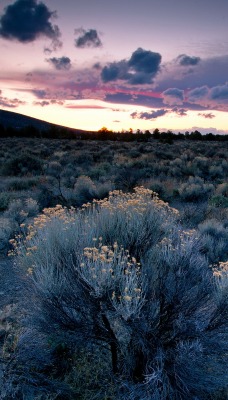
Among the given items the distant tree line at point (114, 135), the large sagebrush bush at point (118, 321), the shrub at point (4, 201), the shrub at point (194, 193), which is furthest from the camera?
the distant tree line at point (114, 135)

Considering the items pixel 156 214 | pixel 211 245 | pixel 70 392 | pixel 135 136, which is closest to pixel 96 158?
pixel 211 245

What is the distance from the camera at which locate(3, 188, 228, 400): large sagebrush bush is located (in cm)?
341

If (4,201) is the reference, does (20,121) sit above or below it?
above

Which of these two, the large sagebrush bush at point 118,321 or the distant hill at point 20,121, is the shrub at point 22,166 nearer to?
the large sagebrush bush at point 118,321

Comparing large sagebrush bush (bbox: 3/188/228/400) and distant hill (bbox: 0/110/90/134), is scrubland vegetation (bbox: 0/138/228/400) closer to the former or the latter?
large sagebrush bush (bbox: 3/188/228/400)

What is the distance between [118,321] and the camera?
3.89 meters

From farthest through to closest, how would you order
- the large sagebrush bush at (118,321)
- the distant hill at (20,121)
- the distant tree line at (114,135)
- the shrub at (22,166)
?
1. the distant hill at (20,121)
2. the distant tree line at (114,135)
3. the shrub at (22,166)
4. the large sagebrush bush at (118,321)

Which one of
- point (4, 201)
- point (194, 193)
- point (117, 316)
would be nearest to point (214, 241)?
point (117, 316)

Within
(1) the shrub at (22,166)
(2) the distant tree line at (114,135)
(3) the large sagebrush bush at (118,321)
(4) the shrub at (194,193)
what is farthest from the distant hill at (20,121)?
(3) the large sagebrush bush at (118,321)

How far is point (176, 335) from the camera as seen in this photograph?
363cm

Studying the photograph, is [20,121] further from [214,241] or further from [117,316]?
[117,316]

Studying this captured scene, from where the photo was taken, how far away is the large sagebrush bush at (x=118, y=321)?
3406mm

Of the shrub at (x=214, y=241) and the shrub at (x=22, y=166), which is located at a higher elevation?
the shrub at (x=214, y=241)

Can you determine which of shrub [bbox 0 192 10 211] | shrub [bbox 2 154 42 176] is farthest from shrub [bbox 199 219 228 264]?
shrub [bbox 2 154 42 176]
